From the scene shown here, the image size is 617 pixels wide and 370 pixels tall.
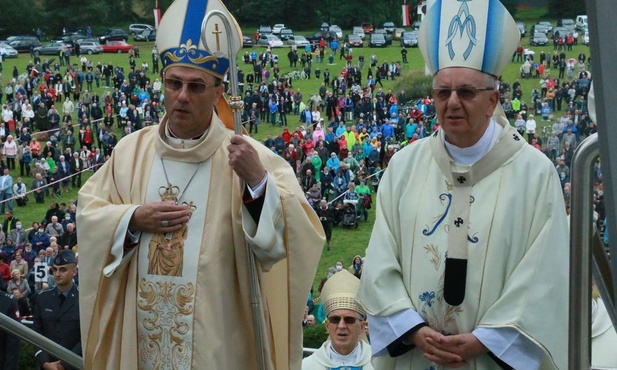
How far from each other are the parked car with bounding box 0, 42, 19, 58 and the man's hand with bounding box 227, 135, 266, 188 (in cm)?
5357

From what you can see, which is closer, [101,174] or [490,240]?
[490,240]

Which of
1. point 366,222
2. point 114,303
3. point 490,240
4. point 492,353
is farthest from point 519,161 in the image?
point 366,222

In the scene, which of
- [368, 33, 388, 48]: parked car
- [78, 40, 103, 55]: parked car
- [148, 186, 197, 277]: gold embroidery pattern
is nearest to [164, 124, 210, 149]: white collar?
[148, 186, 197, 277]: gold embroidery pattern

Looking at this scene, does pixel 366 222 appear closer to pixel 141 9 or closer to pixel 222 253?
pixel 222 253

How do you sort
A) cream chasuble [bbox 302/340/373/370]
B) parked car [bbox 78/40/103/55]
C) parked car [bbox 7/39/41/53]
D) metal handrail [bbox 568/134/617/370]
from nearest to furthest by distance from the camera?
metal handrail [bbox 568/134/617/370]
cream chasuble [bbox 302/340/373/370]
parked car [bbox 7/39/41/53]
parked car [bbox 78/40/103/55]

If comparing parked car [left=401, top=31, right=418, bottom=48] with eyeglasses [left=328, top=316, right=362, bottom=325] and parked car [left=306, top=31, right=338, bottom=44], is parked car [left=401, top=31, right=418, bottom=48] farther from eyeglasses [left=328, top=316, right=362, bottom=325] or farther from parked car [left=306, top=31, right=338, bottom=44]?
eyeglasses [left=328, top=316, right=362, bottom=325]

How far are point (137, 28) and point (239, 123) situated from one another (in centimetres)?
5671

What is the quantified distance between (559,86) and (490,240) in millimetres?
38248

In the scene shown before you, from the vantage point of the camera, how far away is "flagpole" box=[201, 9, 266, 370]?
4094mm

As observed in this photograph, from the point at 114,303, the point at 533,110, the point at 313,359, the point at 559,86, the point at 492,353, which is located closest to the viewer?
the point at 492,353

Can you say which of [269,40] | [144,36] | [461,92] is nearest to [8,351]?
[461,92]

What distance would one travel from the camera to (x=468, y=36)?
155 inches

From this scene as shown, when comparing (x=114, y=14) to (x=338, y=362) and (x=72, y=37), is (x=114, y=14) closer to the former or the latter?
(x=72, y=37)

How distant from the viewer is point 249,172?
403 cm
